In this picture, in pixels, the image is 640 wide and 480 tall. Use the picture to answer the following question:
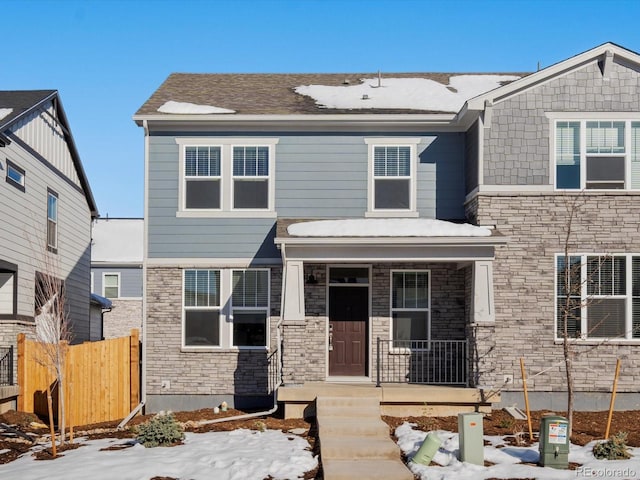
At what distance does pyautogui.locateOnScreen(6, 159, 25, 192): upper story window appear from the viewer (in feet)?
55.8

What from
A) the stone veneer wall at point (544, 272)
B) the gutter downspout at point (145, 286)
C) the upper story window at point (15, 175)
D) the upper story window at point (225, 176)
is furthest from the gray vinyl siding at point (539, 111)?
the upper story window at point (15, 175)

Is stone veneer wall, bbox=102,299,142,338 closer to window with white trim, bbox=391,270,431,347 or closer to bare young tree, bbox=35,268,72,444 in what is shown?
bare young tree, bbox=35,268,72,444

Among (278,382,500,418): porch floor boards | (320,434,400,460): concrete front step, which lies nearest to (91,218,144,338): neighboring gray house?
(278,382,500,418): porch floor boards

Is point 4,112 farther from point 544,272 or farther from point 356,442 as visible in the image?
point 544,272

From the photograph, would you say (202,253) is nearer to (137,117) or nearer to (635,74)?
(137,117)

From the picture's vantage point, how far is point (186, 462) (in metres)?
10.2

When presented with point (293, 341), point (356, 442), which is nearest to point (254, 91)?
point (293, 341)

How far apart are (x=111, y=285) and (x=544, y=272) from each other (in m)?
25.0

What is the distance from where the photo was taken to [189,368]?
15.5 metres

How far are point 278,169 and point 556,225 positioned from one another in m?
5.72

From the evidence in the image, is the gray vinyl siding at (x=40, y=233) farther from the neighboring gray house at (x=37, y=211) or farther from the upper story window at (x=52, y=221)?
the upper story window at (x=52, y=221)

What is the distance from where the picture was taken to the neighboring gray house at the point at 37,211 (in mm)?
16903

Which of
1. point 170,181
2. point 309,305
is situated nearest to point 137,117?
point 170,181

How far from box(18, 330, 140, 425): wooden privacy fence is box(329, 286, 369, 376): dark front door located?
13.5 ft
